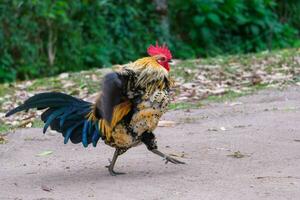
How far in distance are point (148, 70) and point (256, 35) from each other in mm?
12229

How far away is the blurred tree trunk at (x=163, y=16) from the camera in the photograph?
16.8 meters

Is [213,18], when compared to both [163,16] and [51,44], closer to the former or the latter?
[163,16]

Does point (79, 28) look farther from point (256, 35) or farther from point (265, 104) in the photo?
point (265, 104)

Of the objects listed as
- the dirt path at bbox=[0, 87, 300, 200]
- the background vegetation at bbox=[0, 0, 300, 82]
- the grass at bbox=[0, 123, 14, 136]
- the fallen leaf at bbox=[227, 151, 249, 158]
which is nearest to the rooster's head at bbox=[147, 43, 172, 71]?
the dirt path at bbox=[0, 87, 300, 200]

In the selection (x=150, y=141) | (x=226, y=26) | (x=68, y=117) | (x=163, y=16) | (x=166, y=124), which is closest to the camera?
(x=150, y=141)

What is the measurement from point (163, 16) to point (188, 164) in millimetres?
10871

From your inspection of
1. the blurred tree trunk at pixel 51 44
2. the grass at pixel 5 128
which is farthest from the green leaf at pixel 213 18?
→ the grass at pixel 5 128

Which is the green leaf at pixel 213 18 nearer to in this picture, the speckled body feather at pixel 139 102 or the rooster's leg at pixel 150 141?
the rooster's leg at pixel 150 141

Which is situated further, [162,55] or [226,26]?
[226,26]

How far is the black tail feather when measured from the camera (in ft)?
19.9

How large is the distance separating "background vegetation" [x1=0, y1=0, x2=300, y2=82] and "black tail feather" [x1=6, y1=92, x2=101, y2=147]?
7.91 metres

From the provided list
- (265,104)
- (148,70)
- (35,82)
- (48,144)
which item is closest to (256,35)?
(35,82)


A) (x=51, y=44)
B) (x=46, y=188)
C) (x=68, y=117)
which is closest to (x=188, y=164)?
(x=68, y=117)

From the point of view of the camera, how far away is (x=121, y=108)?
579 cm
